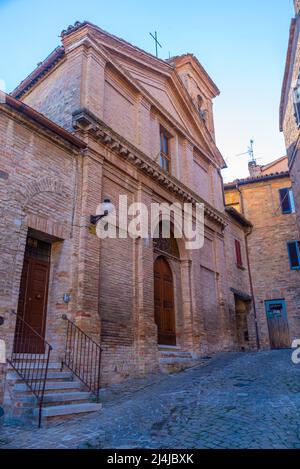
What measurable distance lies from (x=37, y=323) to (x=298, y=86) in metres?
11.4

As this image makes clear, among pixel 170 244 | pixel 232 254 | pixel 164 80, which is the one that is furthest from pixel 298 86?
pixel 232 254

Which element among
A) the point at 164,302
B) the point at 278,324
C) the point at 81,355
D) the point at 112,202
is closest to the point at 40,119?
the point at 112,202

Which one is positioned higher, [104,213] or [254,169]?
[254,169]

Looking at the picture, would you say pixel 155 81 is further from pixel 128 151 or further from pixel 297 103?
pixel 297 103

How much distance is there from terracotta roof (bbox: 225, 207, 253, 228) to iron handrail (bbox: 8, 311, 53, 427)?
12648 mm

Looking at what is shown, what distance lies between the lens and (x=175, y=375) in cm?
1048

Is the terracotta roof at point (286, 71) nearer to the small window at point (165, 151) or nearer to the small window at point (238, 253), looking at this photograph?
the small window at point (165, 151)

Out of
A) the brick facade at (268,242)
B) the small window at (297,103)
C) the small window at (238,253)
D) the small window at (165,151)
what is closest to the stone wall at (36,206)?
the small window at (165,151)

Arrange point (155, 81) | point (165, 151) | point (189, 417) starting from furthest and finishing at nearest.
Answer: point (165, 151) < point (155, 81) < point (189, 417)

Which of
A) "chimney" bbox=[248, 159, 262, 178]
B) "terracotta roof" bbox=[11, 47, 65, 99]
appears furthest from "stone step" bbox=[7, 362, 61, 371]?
"chimney" bbox=[248, 159, 262, 178]

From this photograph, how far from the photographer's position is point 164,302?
41.9 ft

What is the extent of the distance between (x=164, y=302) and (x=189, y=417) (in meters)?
6.66

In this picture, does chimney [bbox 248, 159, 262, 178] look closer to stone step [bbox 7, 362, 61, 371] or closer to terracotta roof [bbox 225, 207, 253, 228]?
terracotta roof [bbox 225, 207, 253, 228]
